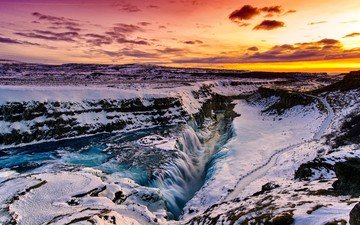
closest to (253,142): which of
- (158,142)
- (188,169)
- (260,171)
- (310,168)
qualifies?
(260,171)

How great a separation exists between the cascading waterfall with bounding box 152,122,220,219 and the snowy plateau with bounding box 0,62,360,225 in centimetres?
16

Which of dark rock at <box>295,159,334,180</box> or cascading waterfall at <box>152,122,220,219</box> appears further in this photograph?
cascading waterfall at <box>152,122,220,219</box>

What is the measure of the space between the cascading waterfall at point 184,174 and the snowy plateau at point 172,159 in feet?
0.52

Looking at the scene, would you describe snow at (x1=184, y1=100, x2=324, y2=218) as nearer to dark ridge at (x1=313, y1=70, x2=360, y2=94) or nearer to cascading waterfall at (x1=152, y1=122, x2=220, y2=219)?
cascading waterfall at (x1=152, y1=122, x2=220, y2=219)

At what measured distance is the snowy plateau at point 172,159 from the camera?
2055 centimetres

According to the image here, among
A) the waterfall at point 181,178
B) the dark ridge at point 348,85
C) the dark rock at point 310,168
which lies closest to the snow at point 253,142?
the waterfall at point 181,178

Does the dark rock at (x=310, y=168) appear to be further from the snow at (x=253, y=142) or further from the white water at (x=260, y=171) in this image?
the snow at (x=253, y=142)

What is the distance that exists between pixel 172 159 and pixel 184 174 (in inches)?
87.9

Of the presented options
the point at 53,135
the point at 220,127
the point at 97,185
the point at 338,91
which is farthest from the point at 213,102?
the point at 97,185

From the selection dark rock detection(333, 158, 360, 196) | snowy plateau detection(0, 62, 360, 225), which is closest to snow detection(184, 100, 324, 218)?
snowy plateau detection(0, 62, 360, 225)

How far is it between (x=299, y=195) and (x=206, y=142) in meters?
33.5

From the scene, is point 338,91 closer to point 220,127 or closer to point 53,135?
point 220,127

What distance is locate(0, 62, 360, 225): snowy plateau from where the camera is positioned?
20.5 metres

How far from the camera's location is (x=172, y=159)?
3812 cm
